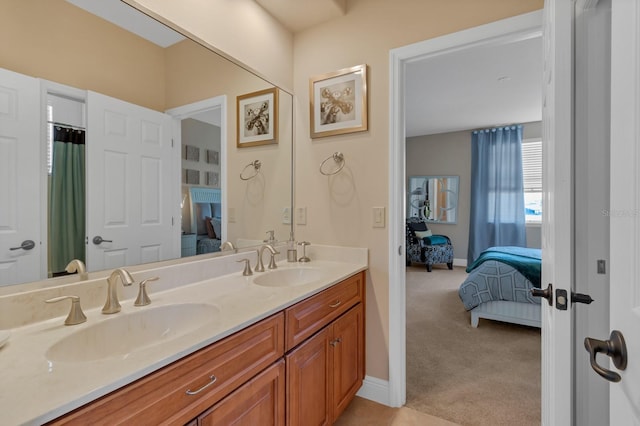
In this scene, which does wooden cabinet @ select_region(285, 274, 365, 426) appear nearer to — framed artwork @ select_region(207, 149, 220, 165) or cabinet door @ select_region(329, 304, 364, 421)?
cabinet door @ select_region(329, 304, 364, 421)

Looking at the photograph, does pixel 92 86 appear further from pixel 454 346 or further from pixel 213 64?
pixel 454 346

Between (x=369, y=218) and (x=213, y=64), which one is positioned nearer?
(x=213, y=64)

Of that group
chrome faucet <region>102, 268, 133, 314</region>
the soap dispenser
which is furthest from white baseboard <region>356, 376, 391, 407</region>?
chrome faucet <region>102, 268, 133, 314</region>

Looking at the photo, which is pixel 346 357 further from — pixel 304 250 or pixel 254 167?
pixel 254 167

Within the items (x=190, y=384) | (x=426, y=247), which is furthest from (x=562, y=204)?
(x=426, y=247)

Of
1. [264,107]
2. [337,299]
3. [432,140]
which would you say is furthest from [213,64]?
[432,140]

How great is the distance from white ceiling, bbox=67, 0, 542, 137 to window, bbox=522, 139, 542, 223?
0.51 metres

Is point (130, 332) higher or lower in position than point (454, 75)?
lower

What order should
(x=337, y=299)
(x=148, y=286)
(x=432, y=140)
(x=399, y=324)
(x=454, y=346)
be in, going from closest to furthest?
(x=148, y=286) → (x=337, y=299) → (x=399, y=324) → (x=454, y=346) → (x=432, y=140)

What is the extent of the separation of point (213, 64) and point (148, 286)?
3.84 ft

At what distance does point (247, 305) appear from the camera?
45.3 inches

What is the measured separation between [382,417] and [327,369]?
1.88 ft

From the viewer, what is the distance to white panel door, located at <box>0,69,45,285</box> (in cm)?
95

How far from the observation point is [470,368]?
2256mm
